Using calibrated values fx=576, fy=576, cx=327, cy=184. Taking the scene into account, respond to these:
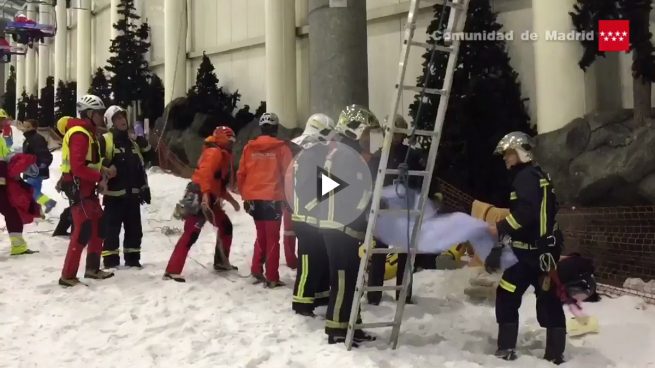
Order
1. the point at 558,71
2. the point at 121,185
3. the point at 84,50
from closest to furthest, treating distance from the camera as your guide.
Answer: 1. the point at 121,185
2. the point at 558,71
3. the point at 84,50

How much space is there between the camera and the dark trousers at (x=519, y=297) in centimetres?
432

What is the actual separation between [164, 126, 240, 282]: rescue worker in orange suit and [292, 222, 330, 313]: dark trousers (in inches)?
62.2

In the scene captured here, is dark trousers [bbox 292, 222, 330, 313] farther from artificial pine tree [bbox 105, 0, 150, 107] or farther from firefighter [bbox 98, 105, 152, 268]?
artificial pine tree [bbox 105, 0, 150, 107]

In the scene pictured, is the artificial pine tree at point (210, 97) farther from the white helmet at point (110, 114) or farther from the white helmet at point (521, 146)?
the white helmet at point (521, 146)

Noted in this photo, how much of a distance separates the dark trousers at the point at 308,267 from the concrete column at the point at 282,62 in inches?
343

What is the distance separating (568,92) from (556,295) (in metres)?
4.69

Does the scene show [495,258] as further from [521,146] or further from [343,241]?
[343,241]

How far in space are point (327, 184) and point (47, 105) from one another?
3197 centimetres

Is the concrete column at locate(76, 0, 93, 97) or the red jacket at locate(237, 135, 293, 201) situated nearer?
the red jacket at locate(237, 135, 293, 201)

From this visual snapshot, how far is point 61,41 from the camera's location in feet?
99.6

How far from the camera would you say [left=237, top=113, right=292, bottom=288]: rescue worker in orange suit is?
631cm

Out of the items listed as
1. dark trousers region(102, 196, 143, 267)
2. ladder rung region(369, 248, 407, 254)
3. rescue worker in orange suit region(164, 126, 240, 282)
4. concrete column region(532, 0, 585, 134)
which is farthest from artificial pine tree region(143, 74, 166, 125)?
ladder rung region(369, 248, 407, 254)

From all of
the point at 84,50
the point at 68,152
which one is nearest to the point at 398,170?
the point at 68,152
